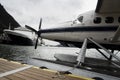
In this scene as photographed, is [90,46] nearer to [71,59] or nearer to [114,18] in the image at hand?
[71,59]

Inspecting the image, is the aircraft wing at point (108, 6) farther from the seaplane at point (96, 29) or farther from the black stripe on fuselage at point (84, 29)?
the black stripe on fuselage at point (84, 29)

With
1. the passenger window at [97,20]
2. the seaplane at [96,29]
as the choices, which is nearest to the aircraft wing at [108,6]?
the seaplane at [96,29]

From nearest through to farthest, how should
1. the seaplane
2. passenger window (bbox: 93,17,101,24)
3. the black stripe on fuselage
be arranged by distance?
the seaplane → the black stripe on fuselage → passenger window (bbox: 93,17,101,24)

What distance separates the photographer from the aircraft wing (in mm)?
6728

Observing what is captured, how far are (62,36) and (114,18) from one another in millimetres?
3210

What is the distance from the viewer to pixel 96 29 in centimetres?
804

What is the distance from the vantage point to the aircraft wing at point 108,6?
22.1 ft

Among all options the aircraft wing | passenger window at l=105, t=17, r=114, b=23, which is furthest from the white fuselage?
the aircraft wing

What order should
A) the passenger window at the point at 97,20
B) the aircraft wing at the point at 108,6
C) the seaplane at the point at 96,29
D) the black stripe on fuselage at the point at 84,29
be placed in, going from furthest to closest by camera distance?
the passenger window at the point at 97,20
the black stripe on fuselage at the point at 84,29
the seaplane at the point at 96,29
the aircraft wing at the point at 108,6

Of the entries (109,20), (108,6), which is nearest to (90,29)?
(109,20)

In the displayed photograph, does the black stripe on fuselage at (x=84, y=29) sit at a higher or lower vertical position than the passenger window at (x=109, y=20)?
lower

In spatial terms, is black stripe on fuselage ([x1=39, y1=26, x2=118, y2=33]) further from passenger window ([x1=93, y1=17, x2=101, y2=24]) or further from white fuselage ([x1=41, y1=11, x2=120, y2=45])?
passenger window ([x1=93, y1=17, x2=101, y2=24])

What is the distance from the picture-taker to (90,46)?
358 inches

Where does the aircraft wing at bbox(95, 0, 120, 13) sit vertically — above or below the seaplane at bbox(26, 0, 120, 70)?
above
